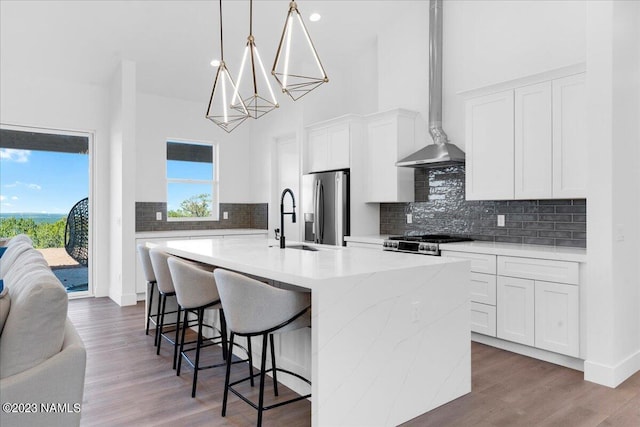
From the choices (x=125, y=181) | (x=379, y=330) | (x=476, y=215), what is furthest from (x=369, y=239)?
(x=125, y=181)

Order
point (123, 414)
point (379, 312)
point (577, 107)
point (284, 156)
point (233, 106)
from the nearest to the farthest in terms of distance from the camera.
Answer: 1. point (379, 312)
2. point (123, 414)
3. point (577, 107)
4. point (233, 106)
5. point (284, 156)

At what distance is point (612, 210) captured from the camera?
2.96m

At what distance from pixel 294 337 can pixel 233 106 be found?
2.04 metres

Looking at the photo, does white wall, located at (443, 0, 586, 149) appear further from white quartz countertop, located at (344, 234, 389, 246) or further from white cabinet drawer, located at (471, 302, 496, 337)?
white cabinet drawer, located at (471, 302, 496, 337)

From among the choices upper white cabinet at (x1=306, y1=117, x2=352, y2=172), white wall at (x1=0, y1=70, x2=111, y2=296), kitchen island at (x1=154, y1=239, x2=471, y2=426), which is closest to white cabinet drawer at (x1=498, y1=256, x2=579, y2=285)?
kitchen island at (x1=154, y1=239, x2=471, y2=426)

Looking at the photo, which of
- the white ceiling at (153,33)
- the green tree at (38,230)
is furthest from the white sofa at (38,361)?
the green tree at (38,230)

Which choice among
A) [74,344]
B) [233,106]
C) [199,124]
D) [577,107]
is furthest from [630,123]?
[199,124]

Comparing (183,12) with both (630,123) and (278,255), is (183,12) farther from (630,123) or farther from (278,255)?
(630,123)

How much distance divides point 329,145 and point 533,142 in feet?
8.57

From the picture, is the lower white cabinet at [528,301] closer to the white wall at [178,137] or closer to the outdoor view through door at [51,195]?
the white wall at [178,137]

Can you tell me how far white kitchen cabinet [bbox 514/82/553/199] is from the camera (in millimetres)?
3631

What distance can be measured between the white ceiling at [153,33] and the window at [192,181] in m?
1.14

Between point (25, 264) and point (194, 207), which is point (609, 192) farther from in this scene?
point (194, 207)

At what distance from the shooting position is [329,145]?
569 centimetres
